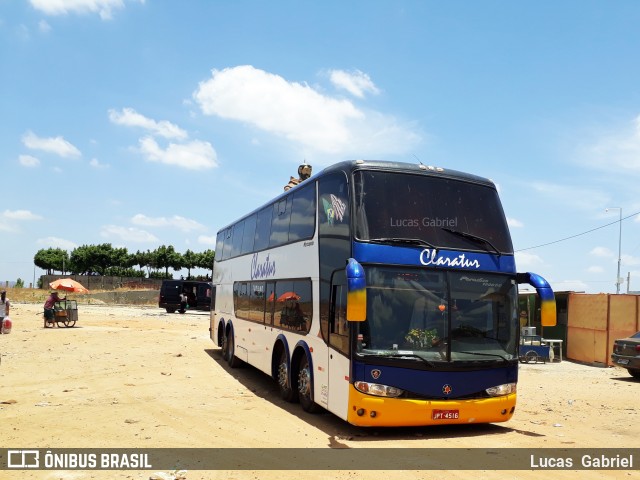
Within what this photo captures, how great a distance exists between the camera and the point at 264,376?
15930 mm

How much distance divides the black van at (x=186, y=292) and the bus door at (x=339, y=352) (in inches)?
1548

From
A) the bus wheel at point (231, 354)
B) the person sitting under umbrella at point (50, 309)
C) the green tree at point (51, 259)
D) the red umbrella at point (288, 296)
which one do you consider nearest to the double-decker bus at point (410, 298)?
the red umbrella at point (288, 296)

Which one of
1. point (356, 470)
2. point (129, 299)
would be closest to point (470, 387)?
point (356, 470)

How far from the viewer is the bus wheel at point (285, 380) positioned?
11.6 metres

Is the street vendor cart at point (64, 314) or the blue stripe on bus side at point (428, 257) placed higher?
the blue stripe on bus side at point (428, 257)

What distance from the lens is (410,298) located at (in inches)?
344

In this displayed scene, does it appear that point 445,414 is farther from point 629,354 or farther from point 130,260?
point 130,260

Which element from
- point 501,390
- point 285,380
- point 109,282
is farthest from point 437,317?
point 109,282

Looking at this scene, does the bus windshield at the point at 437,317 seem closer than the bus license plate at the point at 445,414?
Yes

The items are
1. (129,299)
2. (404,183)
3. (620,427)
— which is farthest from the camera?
(129,299)

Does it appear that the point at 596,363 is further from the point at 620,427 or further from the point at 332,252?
the point at 332,252

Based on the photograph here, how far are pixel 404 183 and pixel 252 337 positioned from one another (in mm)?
7070

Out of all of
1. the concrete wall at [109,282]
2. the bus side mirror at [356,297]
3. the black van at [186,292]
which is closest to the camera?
Result: the bus side mirror at [356,297]

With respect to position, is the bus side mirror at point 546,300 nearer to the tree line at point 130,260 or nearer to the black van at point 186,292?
the black van at point 186,292
